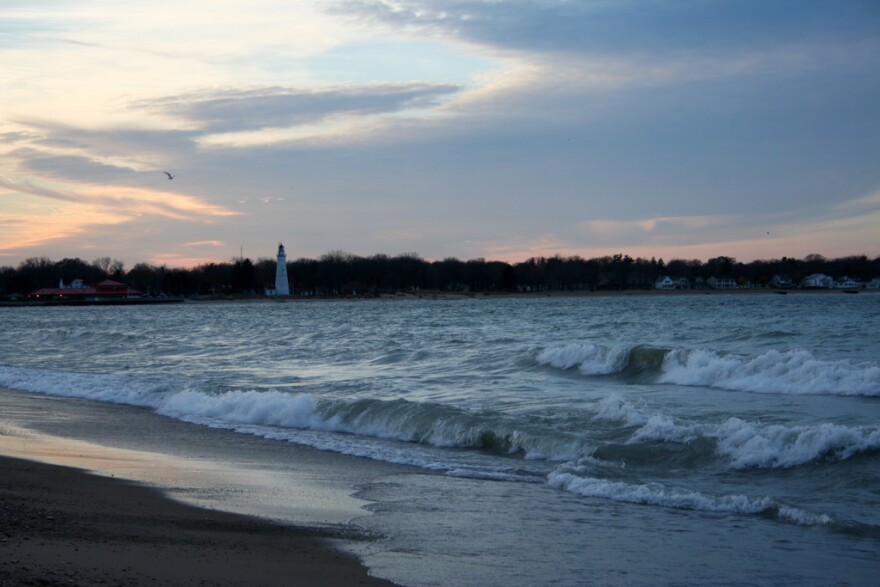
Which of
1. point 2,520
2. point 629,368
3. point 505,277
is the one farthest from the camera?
point 505,277

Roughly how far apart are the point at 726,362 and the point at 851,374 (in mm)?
3440

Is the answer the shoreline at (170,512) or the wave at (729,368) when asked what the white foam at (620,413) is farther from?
the wave at (729,368)

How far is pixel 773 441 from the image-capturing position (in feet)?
39.5

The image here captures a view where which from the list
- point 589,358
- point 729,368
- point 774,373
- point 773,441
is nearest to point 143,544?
point 773,441

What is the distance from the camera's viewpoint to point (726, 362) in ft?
70.7

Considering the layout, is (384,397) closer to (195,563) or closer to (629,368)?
(629,368)

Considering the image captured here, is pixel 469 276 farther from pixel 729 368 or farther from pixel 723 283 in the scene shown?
pixel 729 368

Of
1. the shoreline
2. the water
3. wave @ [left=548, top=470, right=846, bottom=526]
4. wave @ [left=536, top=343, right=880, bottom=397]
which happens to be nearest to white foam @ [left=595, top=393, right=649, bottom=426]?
the water

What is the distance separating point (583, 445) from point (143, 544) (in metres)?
7.47

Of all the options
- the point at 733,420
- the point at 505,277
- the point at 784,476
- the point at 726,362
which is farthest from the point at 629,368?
the point at 505,277

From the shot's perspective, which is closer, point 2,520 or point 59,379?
point 2,520

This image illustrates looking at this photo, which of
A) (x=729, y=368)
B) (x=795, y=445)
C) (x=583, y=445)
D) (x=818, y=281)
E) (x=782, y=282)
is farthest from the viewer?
(x=782, y=282)

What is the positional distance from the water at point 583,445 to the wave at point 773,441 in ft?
0.09

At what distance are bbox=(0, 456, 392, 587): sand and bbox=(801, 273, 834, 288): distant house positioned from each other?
534ft
